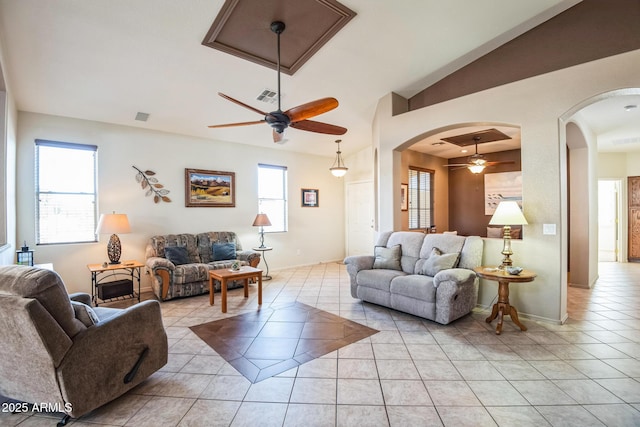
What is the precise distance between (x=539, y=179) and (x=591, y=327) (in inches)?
66.8

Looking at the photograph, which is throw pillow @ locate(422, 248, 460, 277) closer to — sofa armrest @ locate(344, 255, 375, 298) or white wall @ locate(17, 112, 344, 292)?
sofa armrest @ locate(344, 255, 375, 298)

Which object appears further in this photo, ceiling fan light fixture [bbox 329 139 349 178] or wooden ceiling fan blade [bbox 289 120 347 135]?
ceiling fan light fixture [bbox 329 139 349 178]

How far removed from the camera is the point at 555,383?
7.63 feet

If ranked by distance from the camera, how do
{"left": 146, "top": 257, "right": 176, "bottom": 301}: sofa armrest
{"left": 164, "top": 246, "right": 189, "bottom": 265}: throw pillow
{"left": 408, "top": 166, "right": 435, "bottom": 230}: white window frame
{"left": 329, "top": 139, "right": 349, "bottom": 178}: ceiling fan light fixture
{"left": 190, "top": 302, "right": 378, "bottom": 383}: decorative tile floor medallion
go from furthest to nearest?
1. {"left": 408, "top": 166, "right": 435, "bottom": 230}: white window frame
2. {"left": 329, "top": 139, "right": 349, "bottom": 178}: ceiling fan light fixture
3. {"left": 164, "top": 246, "right": 189, "bottom": 265}: throw pillow
4. {"left": 146, "top": 257, "right": 176, "bottom": 301}: sofa armrest
5. {"left": 190, "top": 302, "right": 378, "bottom": 383}: decorative tile floor medallion

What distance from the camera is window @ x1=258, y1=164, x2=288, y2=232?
671 cm

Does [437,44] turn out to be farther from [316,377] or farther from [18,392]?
[18,392]

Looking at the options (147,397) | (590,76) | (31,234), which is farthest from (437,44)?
(31,234)

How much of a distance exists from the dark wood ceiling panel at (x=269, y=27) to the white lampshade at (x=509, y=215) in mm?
2669

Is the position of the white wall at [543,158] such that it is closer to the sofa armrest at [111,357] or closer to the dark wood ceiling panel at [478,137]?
the dark wood ceiling panel at [478,137]

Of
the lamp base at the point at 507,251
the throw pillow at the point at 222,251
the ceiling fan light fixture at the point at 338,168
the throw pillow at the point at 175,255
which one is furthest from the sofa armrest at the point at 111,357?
the ceiling fan light fixture at the point at 338,168

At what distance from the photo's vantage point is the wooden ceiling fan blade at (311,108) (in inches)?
109

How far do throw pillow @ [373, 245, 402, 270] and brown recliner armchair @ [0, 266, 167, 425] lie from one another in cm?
305

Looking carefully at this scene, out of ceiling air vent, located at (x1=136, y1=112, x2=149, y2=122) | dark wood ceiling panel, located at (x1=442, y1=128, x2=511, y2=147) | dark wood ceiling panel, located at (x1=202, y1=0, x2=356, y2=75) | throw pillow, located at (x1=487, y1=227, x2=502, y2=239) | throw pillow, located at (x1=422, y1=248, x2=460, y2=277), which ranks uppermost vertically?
dark wood ceiling panel, located at (x1=202, y1=0, x2=356, y2=75)

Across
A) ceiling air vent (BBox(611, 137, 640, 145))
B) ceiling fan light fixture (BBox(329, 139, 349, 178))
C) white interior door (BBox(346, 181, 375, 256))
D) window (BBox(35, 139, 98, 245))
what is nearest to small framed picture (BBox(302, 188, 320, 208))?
ceiling fan light fixture (BBox(329, 139, 349, 178))
